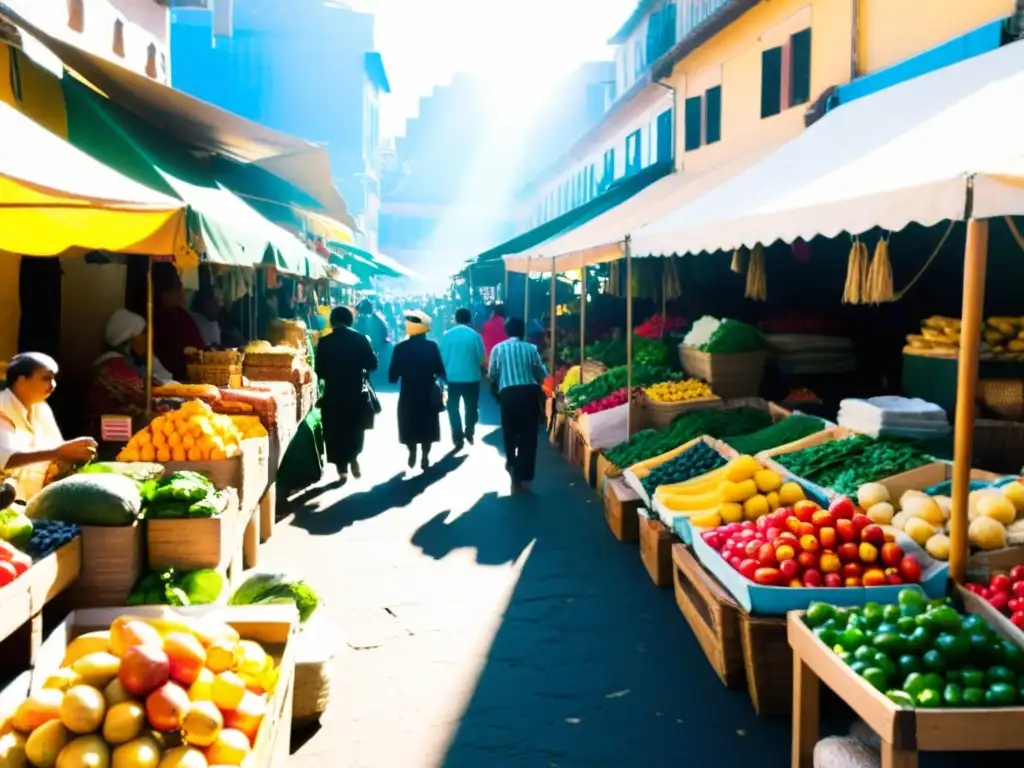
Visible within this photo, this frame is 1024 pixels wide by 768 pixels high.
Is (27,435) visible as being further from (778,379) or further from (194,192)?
(778,379)

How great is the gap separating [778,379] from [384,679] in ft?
23.1

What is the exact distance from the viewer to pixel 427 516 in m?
8.70

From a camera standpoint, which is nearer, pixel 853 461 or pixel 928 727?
pixel 928 727

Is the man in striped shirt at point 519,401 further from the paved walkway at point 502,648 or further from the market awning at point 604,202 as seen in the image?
the market awning at point 604,202

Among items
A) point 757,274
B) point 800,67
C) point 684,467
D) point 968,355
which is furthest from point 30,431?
point 800,67

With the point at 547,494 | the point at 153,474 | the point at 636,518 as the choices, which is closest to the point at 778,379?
the point at 547,494

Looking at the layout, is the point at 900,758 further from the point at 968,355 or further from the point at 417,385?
the point at 417,385

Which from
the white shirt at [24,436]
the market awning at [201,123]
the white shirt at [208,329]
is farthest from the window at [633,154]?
the white shirt at [24,436]

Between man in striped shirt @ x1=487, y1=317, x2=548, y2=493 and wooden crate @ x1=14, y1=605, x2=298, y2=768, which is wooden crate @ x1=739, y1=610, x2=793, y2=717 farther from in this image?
man in striped shirt @ x1=487, y1=317, x2=548, y2=493

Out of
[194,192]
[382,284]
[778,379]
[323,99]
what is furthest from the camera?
[382,284]

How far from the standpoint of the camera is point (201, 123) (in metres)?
9.12

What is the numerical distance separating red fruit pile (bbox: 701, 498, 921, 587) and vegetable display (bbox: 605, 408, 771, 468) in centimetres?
331

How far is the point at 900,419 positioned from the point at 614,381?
4579 mm

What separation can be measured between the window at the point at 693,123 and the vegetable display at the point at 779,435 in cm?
928
